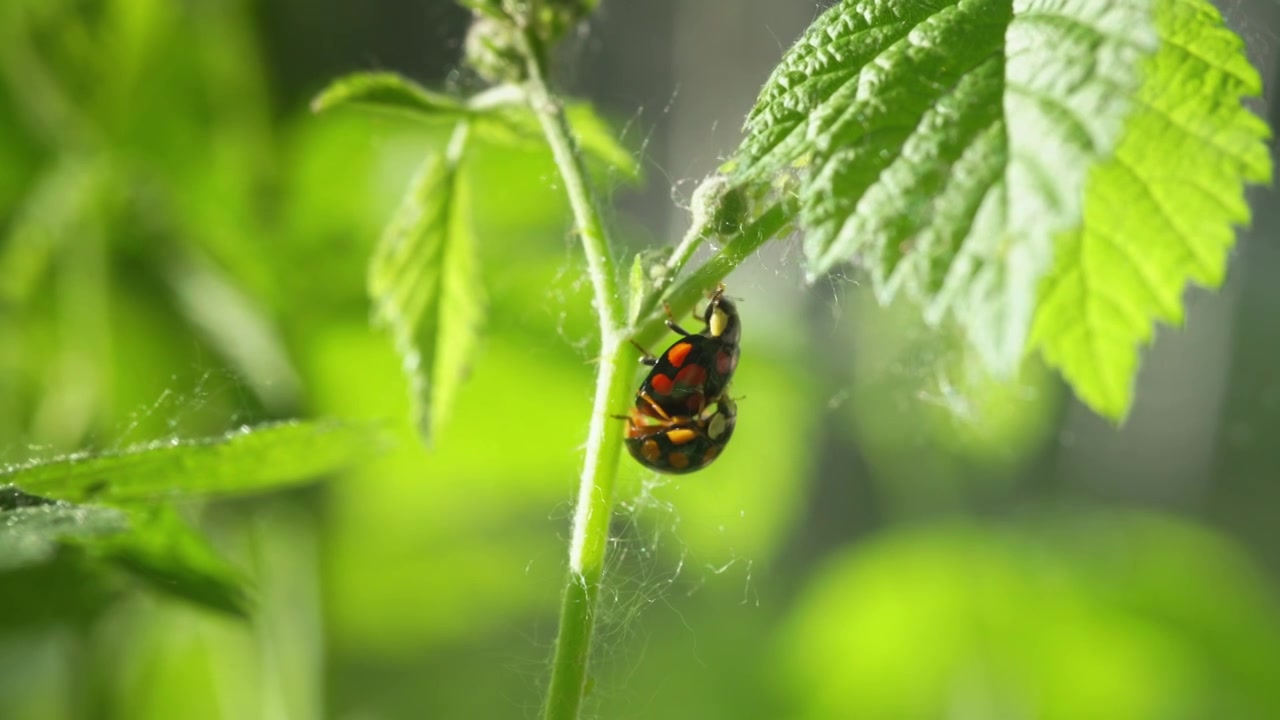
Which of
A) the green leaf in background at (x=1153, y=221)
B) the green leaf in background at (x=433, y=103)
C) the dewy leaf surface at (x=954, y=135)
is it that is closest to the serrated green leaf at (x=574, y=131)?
the green leaf in background at (x=433, y=103)

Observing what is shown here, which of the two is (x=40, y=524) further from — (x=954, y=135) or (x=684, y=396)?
(x=954, y=135)

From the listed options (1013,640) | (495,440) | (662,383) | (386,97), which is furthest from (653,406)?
(1013,640)

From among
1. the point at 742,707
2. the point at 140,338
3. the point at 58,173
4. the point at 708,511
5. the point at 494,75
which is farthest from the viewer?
the point at 742,707

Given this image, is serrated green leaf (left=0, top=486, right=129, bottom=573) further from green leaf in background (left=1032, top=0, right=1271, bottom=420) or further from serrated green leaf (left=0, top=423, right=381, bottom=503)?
green leaf in background (left=1032, top=0, right=1271, bottom=420)

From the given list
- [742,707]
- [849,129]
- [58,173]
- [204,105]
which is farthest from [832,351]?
[849,129]

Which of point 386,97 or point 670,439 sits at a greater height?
point 386,97

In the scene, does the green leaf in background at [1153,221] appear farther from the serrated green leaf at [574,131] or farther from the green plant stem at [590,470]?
the serrated green leaf at [574,131]

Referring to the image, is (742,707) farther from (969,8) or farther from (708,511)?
(969,8)
